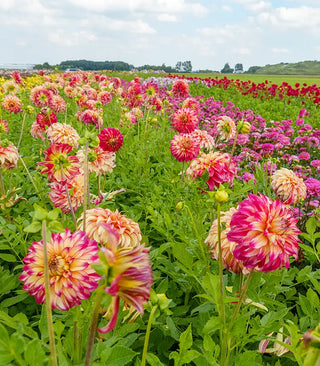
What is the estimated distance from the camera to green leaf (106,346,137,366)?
2.82 ft

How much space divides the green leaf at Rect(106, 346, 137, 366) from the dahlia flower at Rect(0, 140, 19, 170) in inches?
51.1

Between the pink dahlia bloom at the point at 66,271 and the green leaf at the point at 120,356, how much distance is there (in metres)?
0.17

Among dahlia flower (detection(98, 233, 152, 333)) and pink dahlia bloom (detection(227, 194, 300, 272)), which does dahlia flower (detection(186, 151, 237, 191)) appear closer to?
pink dahlia bloom (detection(227, 194, 300, 272))

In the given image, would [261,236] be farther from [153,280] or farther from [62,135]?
[62,135]

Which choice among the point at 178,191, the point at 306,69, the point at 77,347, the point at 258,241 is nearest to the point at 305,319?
the point at 258,241

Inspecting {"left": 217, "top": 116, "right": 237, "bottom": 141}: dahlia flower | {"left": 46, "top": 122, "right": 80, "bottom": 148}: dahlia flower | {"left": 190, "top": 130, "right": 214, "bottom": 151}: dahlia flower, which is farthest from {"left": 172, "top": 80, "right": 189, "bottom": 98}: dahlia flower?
{"left": 46, "top": 122, "right": 80, "bottom": 148}: dahlia flower

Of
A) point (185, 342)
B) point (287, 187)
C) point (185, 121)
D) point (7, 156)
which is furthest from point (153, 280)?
point (185, 121)

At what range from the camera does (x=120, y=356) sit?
864mm

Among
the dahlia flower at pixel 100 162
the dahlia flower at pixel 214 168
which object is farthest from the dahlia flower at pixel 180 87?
the dahlia flower at pixel 214 168

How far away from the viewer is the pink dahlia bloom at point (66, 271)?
2.72 ft

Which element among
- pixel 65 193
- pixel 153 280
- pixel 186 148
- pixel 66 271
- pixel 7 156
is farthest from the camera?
pixel 186 148

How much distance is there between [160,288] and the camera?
129 cm

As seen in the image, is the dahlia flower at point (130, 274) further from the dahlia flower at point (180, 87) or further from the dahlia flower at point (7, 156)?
the dahlia flower at point (180, 87)

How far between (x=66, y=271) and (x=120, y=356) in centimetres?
26
